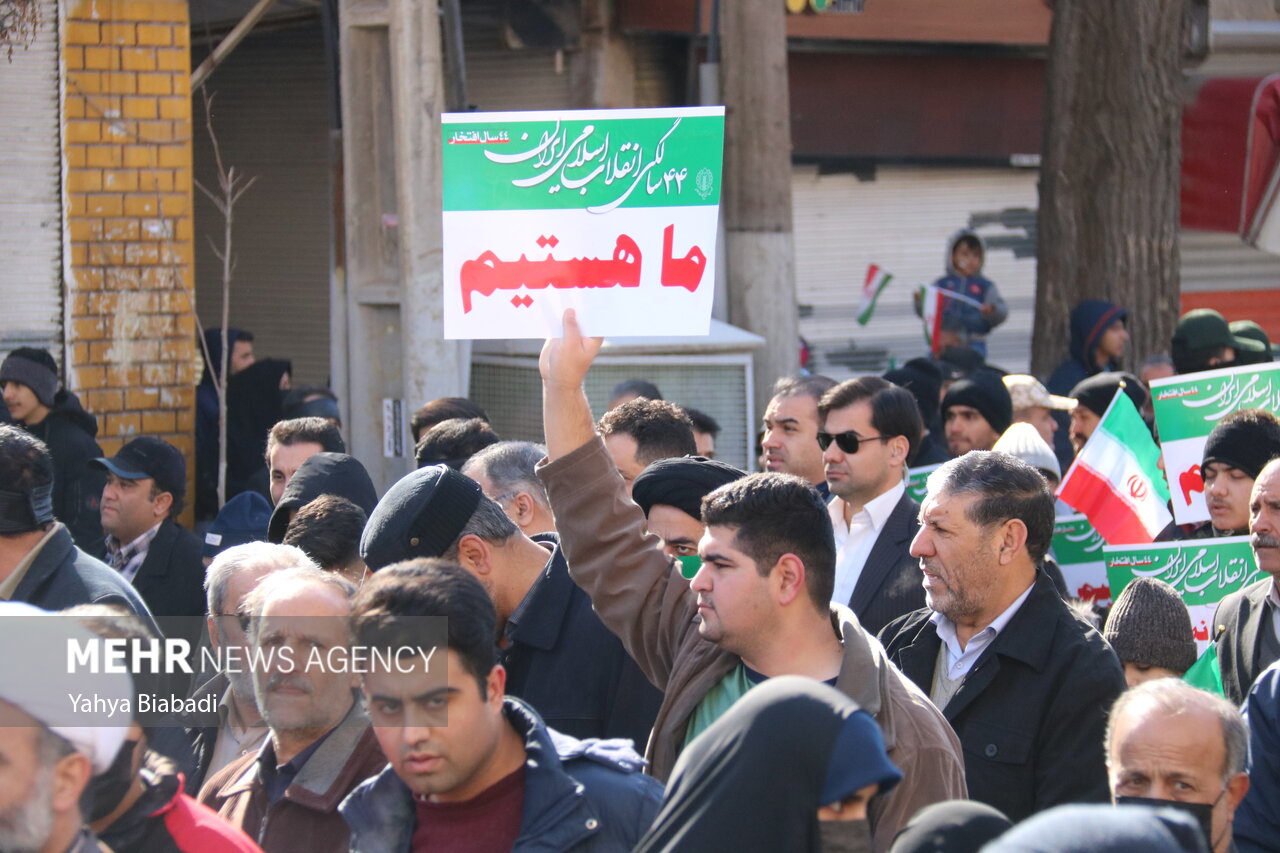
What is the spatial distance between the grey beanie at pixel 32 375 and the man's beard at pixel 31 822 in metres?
5.18

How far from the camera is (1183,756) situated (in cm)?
298

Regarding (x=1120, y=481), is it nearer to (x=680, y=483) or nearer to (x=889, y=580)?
(x=889, y=580)

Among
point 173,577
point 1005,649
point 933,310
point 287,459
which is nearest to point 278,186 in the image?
point 933,310

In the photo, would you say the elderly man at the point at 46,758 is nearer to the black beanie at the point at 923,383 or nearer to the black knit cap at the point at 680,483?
the black knit cap at the point at 680,483

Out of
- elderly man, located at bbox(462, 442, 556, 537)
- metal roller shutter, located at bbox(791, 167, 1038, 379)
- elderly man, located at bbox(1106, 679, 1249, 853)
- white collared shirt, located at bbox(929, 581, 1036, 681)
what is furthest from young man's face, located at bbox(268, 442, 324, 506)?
metal roller shutter, located at bbox(791, 167, 1038, 379)

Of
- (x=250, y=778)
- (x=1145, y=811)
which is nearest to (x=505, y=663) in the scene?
(x=250, y=778)

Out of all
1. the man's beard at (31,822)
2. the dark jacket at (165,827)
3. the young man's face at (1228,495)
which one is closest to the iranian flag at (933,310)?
the young man's face at (1228,495)

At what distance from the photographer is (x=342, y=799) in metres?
3.20

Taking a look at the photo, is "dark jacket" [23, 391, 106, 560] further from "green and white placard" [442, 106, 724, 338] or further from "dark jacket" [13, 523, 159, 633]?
"green and white placard" [442, 106, 724, 338]

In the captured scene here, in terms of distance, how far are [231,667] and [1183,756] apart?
224 cm

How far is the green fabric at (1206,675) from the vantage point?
13.4ft

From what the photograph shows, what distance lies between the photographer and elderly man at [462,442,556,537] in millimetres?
4926

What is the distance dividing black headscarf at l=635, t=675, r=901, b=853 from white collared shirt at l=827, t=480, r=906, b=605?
265 cm

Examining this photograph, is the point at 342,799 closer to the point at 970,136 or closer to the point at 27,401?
the point at 27,401
